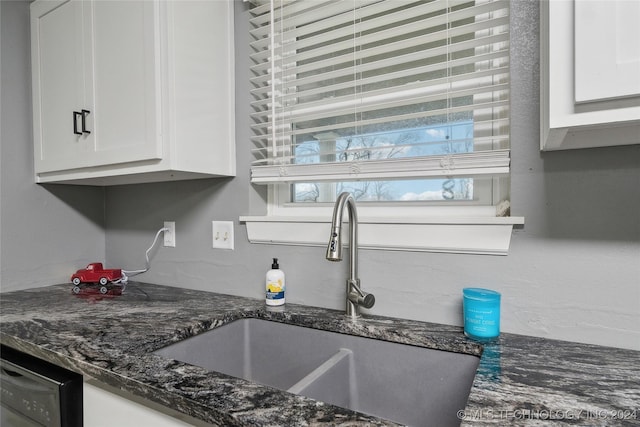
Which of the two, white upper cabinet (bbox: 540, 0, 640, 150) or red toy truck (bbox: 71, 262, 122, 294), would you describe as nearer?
white upper cabinet (bbox: 540, 0, 640, 150)

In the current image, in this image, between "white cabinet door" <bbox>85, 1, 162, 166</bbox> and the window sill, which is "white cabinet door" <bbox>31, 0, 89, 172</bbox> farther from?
the window sill

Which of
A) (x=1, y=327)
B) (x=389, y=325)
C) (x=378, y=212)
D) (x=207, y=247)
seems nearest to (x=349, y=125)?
(x=378, y=212)

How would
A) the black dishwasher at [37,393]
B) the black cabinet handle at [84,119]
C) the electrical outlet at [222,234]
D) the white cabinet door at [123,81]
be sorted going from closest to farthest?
the black dishwasher at [37,393] → the white cabinet door at [123,81] → the black cabinet handle at [84,119] → the electrical outlet at [222,234]

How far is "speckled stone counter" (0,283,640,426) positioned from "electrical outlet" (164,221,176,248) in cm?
31

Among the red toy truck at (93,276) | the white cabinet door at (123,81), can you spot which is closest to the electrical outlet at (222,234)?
the white cabinet door at (123,81)

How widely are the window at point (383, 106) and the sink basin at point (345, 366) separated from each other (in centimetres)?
42

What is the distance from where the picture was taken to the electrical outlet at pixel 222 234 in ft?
4.50

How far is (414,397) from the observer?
→ 3.03 feet

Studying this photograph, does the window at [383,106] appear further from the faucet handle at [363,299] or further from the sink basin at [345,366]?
the sink basin at [345,366]

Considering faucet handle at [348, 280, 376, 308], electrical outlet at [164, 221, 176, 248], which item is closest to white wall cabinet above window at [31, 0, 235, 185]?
electrical outlet at [164, 221, 176, 248]

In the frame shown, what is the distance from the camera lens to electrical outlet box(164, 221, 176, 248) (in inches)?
59.9

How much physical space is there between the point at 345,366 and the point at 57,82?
4.83 ft

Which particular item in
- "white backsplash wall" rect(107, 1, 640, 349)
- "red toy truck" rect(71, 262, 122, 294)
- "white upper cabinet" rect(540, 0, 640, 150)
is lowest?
"red toy truck" rect(71, 262, 122, 294)

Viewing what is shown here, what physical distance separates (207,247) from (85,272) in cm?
58
